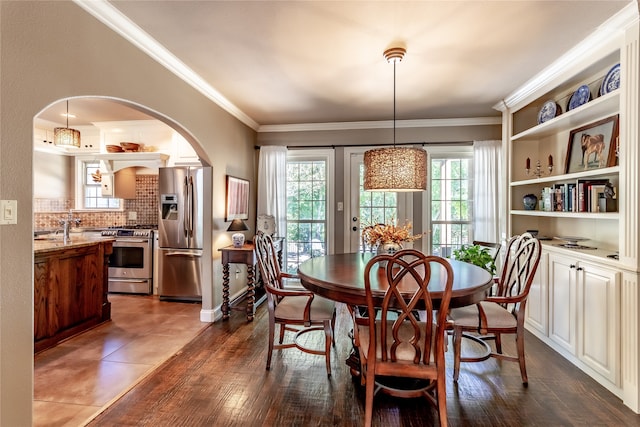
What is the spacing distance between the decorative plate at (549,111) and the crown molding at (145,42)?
11.0 ft

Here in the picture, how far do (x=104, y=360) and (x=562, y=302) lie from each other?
3.81m

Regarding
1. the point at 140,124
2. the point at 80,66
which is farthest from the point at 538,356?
the point at 140,124

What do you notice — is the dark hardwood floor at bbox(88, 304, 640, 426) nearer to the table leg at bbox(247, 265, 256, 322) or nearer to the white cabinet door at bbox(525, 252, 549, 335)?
the white cabinet door at bbox(525, 252, 549, 335)

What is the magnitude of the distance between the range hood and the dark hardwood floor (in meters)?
2.82

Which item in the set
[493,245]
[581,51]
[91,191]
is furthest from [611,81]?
[91,191]

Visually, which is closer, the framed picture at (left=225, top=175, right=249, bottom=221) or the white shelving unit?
the white shelving unit

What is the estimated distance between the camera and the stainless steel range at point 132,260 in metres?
4.34

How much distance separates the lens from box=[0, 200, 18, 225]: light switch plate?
143 cm

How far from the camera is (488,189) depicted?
412 cm

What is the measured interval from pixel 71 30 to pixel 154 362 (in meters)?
2.35

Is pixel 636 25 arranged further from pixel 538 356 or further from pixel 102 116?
pixel 102 116

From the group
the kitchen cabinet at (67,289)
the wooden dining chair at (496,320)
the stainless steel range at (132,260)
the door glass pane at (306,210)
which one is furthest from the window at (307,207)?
the wooden dining chair at (496,320)

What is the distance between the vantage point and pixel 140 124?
451cm

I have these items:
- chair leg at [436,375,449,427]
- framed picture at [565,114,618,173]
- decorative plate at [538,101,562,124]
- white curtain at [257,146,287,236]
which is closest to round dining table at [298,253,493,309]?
chair leg at [436,375,449,427]
